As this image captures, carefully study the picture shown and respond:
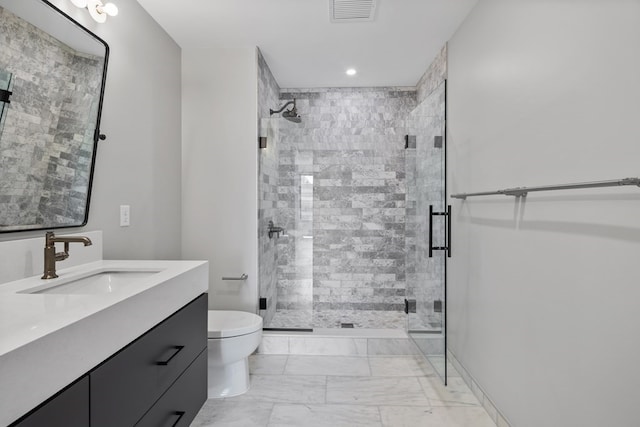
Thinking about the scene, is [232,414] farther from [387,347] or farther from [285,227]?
[285,227]

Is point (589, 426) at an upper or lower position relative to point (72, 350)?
lower

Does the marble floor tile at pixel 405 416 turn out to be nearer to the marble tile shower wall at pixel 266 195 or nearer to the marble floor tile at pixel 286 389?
the marble floor tile at pixel 286 389

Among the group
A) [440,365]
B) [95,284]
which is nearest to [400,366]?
[440,365]

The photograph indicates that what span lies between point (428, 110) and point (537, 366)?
166 centimetres

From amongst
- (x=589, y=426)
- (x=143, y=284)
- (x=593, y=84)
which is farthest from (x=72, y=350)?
(x=593, y=84)

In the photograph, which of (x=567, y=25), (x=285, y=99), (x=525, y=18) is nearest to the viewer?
(x=567, y=25)

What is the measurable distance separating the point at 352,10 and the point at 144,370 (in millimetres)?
2180

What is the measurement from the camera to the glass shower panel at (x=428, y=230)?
236 cm

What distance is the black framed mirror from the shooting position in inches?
52.5

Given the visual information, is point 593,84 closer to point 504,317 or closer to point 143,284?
point 504,317

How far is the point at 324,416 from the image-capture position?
6.78 ft

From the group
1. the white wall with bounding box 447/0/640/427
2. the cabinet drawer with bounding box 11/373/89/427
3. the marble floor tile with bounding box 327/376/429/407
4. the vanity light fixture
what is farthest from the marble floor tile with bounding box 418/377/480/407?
the vanity light fixture

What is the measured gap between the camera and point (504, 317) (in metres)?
1.88

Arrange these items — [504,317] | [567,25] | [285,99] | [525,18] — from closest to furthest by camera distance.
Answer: [567,25], [525,18], [504,317], [285,99]
